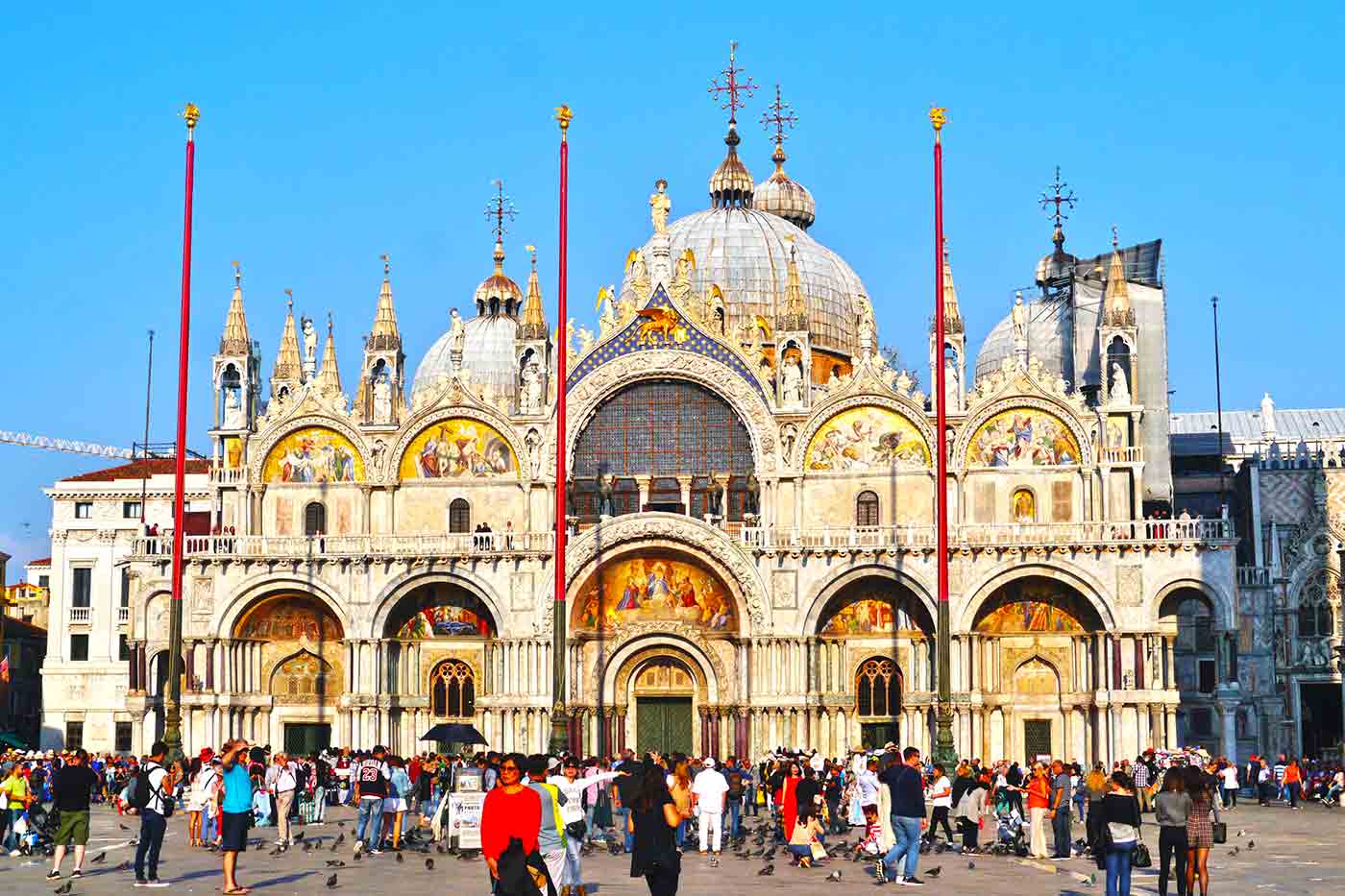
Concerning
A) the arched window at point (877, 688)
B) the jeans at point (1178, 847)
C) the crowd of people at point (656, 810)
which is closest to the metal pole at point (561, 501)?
the crowd of people at point (656, 810)

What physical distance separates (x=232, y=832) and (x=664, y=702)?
35.6 meters

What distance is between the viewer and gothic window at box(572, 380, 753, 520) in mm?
62750

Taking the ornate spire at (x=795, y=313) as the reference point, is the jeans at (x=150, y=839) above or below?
below

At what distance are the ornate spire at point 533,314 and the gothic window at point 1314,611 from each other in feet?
90.5

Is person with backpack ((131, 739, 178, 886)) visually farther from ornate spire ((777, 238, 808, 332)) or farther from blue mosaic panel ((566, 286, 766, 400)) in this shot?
ornate spire ((777, 238, 808, 332))

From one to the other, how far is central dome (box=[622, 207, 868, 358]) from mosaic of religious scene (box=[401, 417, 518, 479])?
12664 millimetres

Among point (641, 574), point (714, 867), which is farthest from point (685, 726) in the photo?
point (714, 867)

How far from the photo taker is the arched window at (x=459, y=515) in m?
63.1

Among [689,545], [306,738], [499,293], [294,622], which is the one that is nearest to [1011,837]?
[689,545]

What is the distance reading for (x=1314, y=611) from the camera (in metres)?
70.9

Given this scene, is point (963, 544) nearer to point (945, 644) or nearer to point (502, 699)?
point (945, 644)

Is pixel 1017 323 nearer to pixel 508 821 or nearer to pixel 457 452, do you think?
pixel 457 452

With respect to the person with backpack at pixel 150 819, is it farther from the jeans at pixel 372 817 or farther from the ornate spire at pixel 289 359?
the ornate spire at pixel 289 359

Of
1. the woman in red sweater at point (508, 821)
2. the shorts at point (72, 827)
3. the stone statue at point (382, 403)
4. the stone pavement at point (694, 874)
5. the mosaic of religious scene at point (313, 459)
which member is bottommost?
the stone pavement at point (694, 874)
